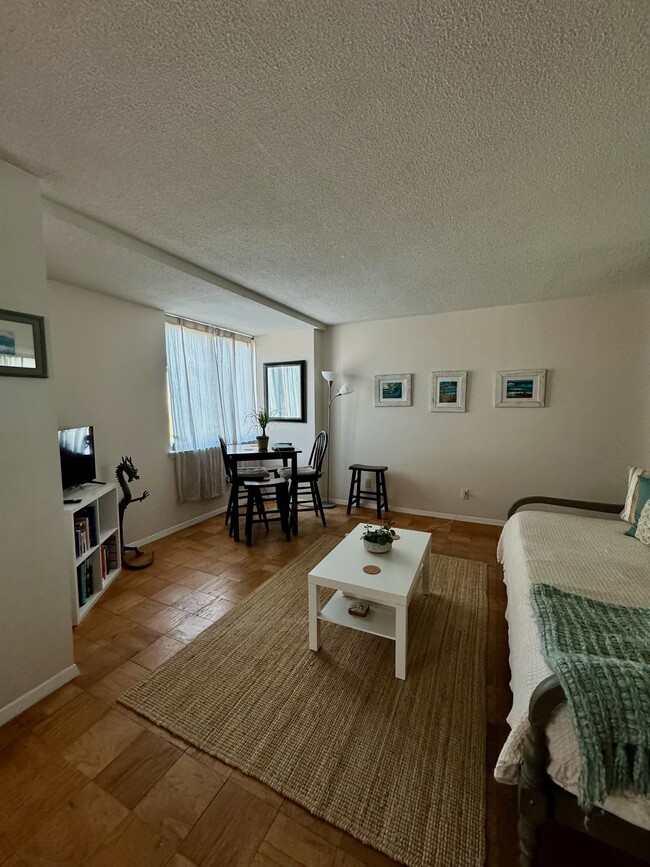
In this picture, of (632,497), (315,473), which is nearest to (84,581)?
(315,473)

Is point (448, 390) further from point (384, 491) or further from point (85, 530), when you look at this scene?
point (85, 530)

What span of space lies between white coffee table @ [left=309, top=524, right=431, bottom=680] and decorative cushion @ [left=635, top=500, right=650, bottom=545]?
4.31 feet

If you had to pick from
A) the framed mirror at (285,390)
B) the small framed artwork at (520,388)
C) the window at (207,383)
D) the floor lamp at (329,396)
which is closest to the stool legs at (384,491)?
the floor lamp at (329,396)

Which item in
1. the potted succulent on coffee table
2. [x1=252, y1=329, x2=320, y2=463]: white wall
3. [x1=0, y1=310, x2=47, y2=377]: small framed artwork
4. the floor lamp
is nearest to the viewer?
[x1=0, y1=310, x2=47, y2=377]: small framed artwork

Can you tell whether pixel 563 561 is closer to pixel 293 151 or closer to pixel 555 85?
pixel 555 85

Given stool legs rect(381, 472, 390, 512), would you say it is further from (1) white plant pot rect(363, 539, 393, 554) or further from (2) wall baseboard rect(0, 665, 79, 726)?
(2) wall baseboard rect(0, 665, 79, 726)

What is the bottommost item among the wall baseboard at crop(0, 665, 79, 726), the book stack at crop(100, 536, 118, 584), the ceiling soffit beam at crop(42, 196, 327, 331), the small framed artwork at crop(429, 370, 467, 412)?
the wall baseboard at crop(0, 665, 79, 726)

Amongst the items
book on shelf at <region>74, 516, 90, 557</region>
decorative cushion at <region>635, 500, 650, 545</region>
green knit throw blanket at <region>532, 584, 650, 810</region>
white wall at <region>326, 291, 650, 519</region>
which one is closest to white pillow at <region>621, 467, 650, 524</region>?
decorative cushion at <region>635, 500, 650, 545</region>

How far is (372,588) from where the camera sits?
64.7 inches

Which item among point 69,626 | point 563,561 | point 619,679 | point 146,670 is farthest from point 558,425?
point 69,626

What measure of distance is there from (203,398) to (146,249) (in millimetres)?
1964

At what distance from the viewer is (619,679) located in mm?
859

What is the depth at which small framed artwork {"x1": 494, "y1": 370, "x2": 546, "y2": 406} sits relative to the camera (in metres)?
3.44

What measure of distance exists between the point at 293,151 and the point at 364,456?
343cm
